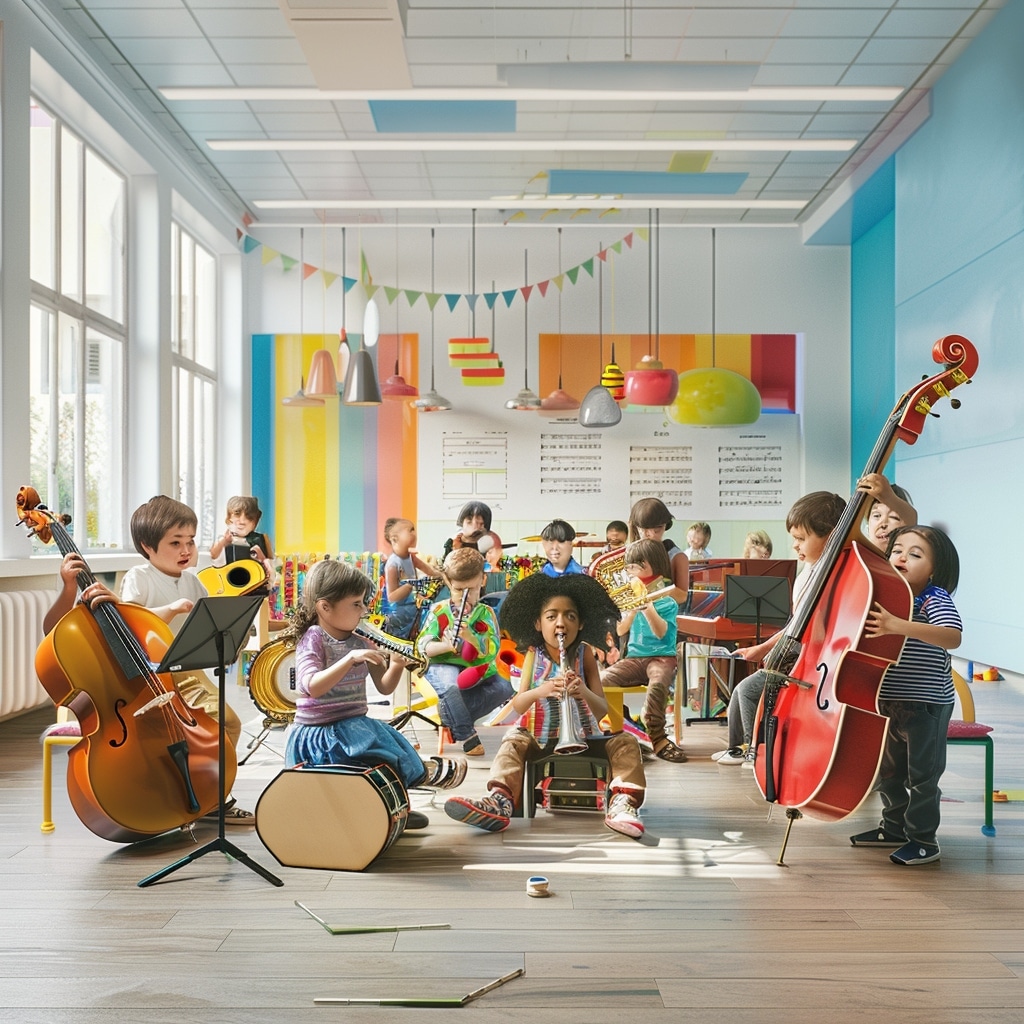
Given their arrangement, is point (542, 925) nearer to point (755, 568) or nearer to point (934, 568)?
point (934, 568)

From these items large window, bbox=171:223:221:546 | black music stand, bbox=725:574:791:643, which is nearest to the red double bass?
black music stand, bbox=725:574:791:643

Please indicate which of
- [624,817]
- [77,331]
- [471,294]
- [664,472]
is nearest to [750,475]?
[664,472]

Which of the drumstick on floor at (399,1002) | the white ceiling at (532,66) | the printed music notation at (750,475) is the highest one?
the white ceiling at (532,66)

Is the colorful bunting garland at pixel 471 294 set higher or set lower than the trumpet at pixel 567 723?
higher

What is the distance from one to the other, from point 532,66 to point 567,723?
3.64 meters

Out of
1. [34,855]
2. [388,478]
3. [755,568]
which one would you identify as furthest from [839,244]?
[34,855]

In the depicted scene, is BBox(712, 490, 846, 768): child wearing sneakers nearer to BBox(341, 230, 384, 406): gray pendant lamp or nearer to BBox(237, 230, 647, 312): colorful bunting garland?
BBox(341, 230, 384, 406): gray pendant lamp

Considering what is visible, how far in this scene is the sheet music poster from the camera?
10.1 metres

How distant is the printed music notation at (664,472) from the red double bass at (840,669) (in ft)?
23.1

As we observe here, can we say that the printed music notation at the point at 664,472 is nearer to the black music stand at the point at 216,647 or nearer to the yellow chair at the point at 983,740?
the yellow chair at the point at 983,740

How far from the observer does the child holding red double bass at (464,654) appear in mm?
4812

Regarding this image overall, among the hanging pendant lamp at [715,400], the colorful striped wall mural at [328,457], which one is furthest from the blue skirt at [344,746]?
the colorful striped wall mural at [328,457]

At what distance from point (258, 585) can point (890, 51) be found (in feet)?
16.1

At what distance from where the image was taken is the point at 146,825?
10.2 ft
